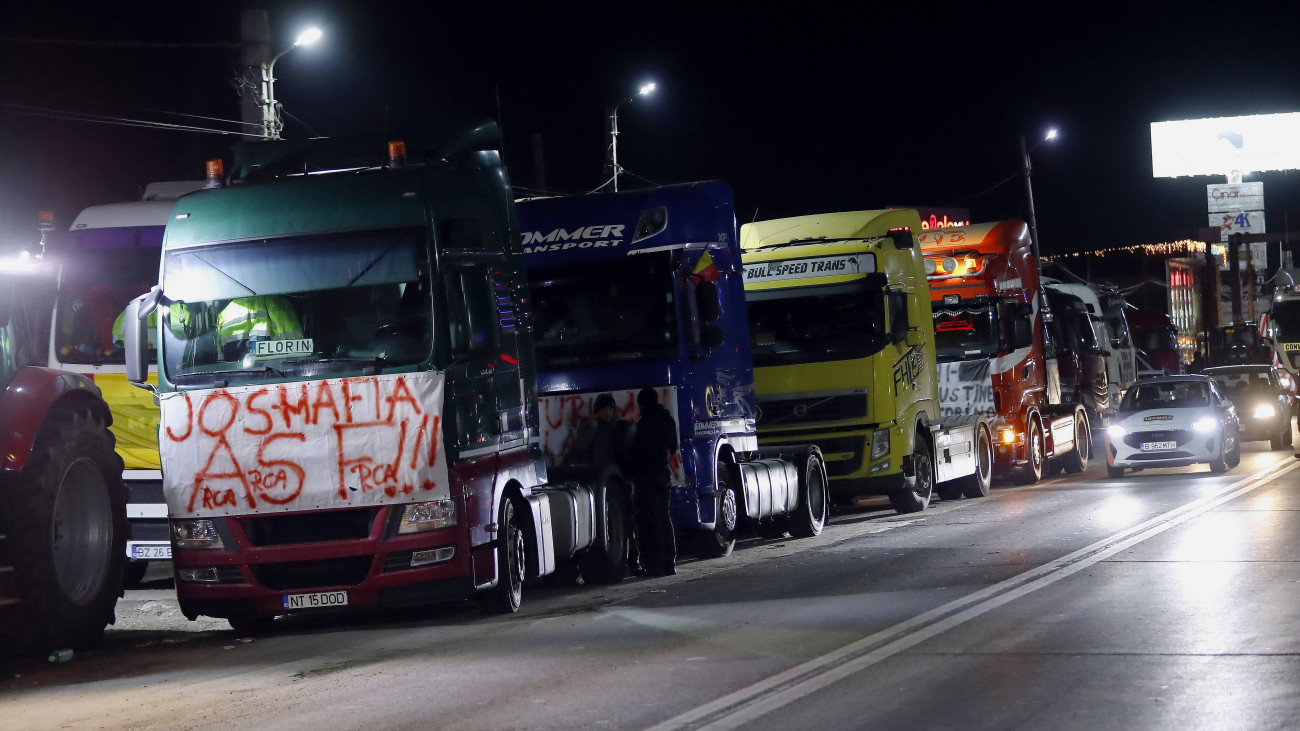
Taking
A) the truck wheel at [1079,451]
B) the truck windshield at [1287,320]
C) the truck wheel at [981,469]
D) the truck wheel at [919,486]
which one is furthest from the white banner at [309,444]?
the truck windshield at [1287,320]

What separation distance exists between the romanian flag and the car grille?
11.9m

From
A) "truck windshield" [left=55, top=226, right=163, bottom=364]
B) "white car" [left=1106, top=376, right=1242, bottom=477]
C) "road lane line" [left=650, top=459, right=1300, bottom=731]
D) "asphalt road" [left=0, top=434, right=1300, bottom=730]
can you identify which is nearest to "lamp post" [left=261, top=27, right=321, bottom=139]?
"truck windshield" [left=55, top=226, right=163, bottom=364]

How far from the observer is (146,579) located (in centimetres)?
1864

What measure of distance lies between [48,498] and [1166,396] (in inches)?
805

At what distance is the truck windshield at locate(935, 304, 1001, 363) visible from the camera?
81.5 ft

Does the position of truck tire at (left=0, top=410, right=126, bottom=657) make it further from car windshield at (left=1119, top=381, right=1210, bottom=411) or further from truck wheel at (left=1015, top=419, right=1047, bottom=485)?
car windshield at (left=1119, top=381, right=1210, bottom=411)

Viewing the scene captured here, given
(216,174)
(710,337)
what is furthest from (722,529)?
(216,174)

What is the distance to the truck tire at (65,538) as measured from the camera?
429 inches

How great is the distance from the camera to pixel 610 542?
14922 millimetres

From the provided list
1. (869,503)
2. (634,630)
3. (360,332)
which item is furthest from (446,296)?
(869,503)

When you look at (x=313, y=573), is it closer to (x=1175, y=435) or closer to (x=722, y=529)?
(x=722, y=529)

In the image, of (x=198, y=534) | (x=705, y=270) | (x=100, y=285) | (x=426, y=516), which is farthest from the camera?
(x=100, y=285)

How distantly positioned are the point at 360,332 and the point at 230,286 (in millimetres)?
1078

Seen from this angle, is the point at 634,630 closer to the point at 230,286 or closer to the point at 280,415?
the point at 280,415
